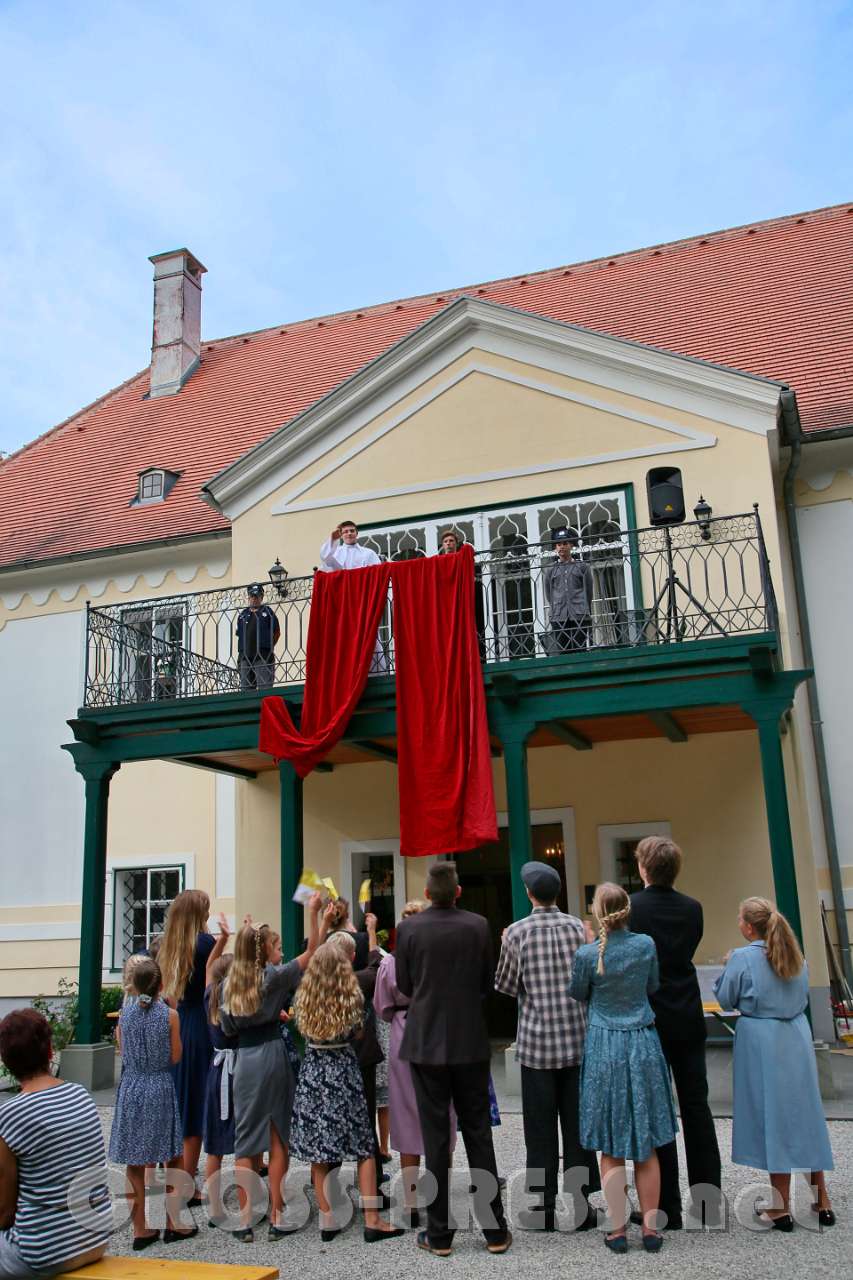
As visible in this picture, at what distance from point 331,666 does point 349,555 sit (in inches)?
50.2

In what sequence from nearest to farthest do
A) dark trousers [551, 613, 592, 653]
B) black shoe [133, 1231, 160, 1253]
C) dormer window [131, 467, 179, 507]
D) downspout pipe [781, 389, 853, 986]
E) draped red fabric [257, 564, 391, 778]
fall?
black shoe [133, 1231, 160, 1253] → dark trousers [551, 613, 592, 653] → draped red fabric [257, 564, 391, 778] → downspout pipe [781, 389, 853, 986] → dormer window [131, 467, 179, 507]

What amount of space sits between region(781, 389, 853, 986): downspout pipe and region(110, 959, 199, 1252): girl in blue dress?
7.98 m

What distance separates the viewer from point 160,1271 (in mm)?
4199

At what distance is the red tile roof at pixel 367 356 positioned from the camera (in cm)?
1467

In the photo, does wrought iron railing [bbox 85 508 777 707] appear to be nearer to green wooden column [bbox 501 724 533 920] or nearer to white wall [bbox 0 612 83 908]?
green wooden column [bbox 501 724 533 920]

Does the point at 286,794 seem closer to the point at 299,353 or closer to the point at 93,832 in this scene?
→ the point at 93,832

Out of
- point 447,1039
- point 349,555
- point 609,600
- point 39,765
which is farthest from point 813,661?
point 39,765

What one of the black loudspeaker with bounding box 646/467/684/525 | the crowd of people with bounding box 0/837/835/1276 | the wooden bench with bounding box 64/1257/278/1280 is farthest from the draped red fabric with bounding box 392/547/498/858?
the wooden bench with bounding box 64/1257/278/1280

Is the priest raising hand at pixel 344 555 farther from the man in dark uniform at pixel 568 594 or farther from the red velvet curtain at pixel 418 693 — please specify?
the man in dark uniform at pixel 568 594

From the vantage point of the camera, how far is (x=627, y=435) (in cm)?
1212

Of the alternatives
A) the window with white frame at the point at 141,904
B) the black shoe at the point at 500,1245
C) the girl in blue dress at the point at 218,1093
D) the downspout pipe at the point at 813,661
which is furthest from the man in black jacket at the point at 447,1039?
the window with white frame at the point at 141,904

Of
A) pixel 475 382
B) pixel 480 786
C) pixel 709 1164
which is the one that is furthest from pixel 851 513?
pixel 709 1164

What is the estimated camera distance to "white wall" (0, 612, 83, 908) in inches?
607

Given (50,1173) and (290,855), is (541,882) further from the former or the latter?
(290,855)
